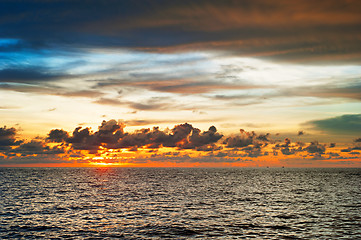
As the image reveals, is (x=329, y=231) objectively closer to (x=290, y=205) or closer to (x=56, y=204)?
(x=290, y=205)

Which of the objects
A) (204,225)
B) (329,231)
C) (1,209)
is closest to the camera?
(329,231)

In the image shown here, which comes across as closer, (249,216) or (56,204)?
(249,216)

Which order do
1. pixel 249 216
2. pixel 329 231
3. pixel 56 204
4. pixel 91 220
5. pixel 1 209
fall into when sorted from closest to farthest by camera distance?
pixel 329 231
pixel 91 220
pixel 249 216
pixel 1 209
pixel 56 204

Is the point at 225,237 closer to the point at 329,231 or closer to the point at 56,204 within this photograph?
the point at 329,231

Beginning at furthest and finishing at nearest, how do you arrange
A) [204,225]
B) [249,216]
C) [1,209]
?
[1,209] < [249,216] < [204,225]

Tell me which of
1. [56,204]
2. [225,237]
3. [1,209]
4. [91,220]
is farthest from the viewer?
[56,204]

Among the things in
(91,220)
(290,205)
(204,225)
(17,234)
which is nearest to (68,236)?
(17,234)

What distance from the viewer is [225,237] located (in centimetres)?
4266

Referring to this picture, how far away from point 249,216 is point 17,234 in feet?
115

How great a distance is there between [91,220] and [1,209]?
22.4 m

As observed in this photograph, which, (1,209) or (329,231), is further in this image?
(1,209)

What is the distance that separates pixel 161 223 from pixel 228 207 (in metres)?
21.0

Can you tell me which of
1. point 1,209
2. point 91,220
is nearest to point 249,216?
point 91,220

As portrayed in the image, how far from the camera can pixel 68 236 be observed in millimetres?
43281
